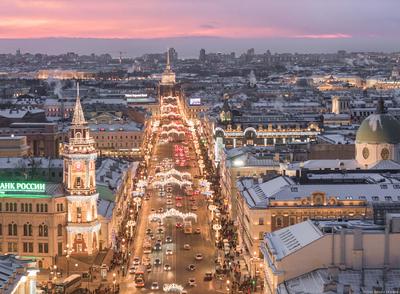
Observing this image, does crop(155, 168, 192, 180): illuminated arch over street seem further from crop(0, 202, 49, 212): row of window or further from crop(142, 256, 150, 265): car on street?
crop(0, 202, 49, 212): row of window

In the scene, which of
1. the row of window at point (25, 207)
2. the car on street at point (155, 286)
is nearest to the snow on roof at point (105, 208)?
the row of window at point (25, 207)

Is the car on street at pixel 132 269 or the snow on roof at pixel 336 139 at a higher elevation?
the snow on roof at pixel 336 139

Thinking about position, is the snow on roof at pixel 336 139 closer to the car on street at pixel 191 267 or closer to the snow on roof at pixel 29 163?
the snow on roof at pixel 29 163

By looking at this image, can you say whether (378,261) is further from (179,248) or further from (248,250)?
(179,248)

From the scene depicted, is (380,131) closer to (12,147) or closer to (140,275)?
(140,275)

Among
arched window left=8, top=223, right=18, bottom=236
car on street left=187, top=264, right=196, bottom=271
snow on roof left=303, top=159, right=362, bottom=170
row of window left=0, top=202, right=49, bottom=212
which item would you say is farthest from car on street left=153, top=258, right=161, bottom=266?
snow on roof left=303, top=159, right=362, bottom=170

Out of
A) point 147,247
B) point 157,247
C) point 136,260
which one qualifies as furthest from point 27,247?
point 157,247
